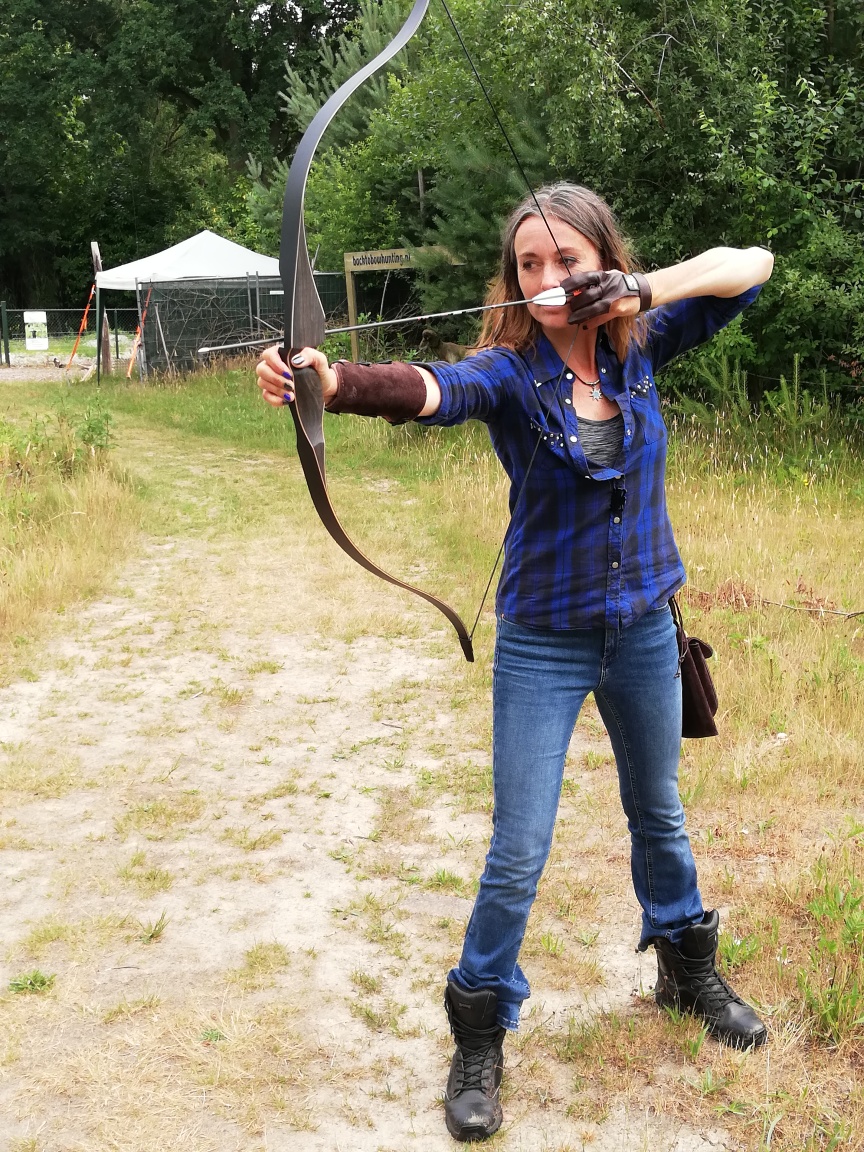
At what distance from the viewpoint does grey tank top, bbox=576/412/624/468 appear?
192 centimetres

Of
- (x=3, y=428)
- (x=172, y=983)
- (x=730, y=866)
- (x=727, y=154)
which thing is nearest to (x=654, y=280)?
(x=730, y=866)

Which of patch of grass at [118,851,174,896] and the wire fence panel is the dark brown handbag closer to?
patch of grass at [118,851,174,896]

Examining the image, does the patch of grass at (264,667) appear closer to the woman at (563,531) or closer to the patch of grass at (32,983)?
the patch of grass at (32,983)

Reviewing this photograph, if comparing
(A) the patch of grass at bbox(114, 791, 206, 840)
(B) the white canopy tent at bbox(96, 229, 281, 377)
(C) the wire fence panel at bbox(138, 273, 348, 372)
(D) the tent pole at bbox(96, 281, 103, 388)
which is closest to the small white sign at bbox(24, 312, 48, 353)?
(D) the tent pole at bbox(96, 281, 103, 388)

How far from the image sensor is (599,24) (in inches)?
309

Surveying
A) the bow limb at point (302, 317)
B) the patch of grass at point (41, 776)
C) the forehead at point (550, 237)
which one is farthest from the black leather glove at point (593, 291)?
the patch of grass at point (41, 776)

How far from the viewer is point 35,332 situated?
23672 millimetres

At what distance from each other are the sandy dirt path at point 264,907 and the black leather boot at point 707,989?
0.63 feet

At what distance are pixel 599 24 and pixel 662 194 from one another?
1297 mm

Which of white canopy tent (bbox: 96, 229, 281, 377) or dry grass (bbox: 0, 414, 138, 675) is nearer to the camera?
dry grass (bbox: 0, 414, 138, 675)

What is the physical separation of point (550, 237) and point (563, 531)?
0.52 m

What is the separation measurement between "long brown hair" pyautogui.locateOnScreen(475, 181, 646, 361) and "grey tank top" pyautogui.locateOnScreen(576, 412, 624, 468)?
0.47ft

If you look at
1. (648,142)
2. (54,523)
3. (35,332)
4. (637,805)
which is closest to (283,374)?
(637,805)

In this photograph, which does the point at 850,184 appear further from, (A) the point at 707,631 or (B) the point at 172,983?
(B) the point at 172,983
